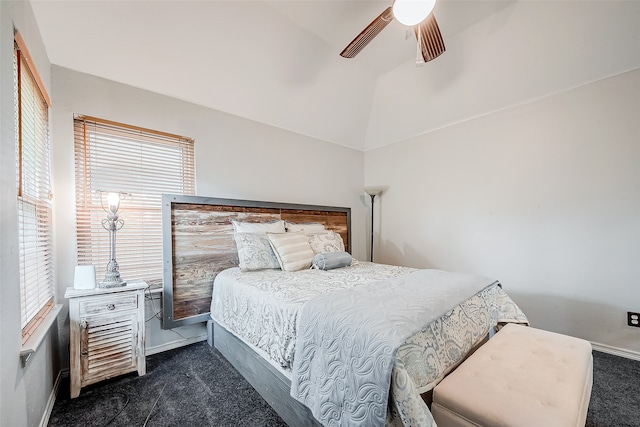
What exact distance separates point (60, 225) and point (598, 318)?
4702mm

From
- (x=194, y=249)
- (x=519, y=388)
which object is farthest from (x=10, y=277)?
(x=519, y=388)

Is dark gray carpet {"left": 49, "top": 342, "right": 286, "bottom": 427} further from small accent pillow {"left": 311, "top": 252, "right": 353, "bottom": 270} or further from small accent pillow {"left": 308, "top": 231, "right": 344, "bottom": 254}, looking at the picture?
small accent pillow {"left": 308, "top": 231, "right": 344, "bottom": 254}

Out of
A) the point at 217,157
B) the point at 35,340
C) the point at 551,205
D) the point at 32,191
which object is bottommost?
the point at 35,340

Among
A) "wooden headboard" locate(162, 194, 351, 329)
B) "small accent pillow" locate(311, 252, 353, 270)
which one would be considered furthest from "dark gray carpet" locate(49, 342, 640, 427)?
"small accent pillow" locate(311, 252, 353, 270)

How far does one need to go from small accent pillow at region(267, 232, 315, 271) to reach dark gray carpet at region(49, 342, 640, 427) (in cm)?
98

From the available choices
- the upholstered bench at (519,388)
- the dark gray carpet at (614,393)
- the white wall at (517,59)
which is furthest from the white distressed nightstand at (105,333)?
the white wall at (517,59)

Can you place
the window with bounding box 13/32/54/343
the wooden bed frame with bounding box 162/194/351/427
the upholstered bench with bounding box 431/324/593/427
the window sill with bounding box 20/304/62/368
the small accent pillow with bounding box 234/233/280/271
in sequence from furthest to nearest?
1. the small accent pillow with bounding box 234/233/280/271
2. the wooden bed frame with bounding box 162/194/351/427
3. the window with bounding box 13/32/54/343
4. the window sill with bounding box 20/304/62/368
5. the upholstered bench with bounding box 431/324/593/427

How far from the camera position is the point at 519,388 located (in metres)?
1.09

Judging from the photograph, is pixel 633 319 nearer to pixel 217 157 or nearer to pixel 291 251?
pixel 291 251

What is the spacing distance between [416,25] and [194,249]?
2605mm

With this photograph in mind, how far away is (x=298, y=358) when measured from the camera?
1.35 metres

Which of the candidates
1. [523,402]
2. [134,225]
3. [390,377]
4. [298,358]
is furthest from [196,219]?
[523,402]

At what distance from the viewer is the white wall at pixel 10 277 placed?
1043 millimetres

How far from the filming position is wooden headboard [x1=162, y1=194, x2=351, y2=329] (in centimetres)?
234
